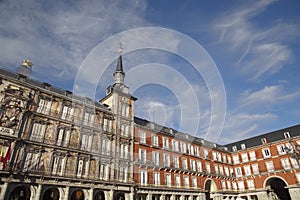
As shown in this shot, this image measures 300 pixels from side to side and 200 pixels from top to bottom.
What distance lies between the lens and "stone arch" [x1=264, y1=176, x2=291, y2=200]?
42969 mm

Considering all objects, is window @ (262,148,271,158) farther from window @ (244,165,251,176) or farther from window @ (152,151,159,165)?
window @ (152,151,159,165)

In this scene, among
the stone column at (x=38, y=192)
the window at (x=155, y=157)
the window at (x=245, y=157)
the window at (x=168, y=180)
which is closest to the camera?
the stone column at (x=38, y=192)

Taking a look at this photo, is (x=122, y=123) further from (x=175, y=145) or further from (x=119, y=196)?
(x=175, y=145)

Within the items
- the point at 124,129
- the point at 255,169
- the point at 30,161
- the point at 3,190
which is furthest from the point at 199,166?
the point at 3,190

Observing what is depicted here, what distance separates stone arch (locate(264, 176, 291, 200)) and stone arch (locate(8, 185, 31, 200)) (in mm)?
44252

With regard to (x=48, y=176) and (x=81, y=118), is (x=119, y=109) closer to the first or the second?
(x=81, y=118)

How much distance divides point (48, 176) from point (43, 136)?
4429mm

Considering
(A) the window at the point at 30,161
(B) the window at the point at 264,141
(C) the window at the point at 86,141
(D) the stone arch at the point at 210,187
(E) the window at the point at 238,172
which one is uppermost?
(B) the window at the point at 264,141

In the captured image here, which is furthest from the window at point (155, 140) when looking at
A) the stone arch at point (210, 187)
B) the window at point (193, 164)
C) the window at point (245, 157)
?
the window at point (245, 157)

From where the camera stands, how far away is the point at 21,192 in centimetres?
2067

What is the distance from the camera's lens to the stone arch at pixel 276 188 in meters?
43.0

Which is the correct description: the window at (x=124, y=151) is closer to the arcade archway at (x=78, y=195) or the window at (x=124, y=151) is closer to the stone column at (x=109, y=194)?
the stone column at (x=109, y=194)

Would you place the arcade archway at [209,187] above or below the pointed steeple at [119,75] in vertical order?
below

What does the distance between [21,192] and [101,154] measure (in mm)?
→ 9161
